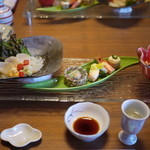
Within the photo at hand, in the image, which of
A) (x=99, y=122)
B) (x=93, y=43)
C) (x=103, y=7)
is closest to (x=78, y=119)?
(x=99, y=122)

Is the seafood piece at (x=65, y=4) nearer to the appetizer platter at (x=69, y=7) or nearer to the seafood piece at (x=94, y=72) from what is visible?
the appetizer platter at (x=69, y=7)

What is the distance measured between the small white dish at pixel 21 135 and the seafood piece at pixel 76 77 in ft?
0.78

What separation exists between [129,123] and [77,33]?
783mm

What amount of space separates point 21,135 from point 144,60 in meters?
0.59

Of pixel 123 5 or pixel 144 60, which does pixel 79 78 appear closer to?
pixel 144 60

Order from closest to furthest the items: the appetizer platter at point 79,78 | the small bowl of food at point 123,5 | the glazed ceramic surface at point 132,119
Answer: the glazed ceramic surface at point 132,119 → the appetizer platter at point 79,78 → the small bowl of food at point 123,5

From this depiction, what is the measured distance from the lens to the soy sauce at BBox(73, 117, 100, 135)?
0.76 meters

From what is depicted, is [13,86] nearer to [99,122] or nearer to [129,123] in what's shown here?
[99,122]

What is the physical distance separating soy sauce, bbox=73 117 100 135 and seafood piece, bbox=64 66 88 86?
0.16 meters

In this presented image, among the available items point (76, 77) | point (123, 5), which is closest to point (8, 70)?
point (76, 77)

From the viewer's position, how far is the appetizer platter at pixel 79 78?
2.92ft

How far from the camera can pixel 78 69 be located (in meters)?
0.94

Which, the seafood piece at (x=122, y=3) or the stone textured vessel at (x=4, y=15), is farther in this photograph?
the seafood piece at (x=122, y=3)

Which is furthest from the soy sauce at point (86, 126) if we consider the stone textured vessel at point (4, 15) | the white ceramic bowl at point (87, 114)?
the stone textured vessel at point (4, 15)
